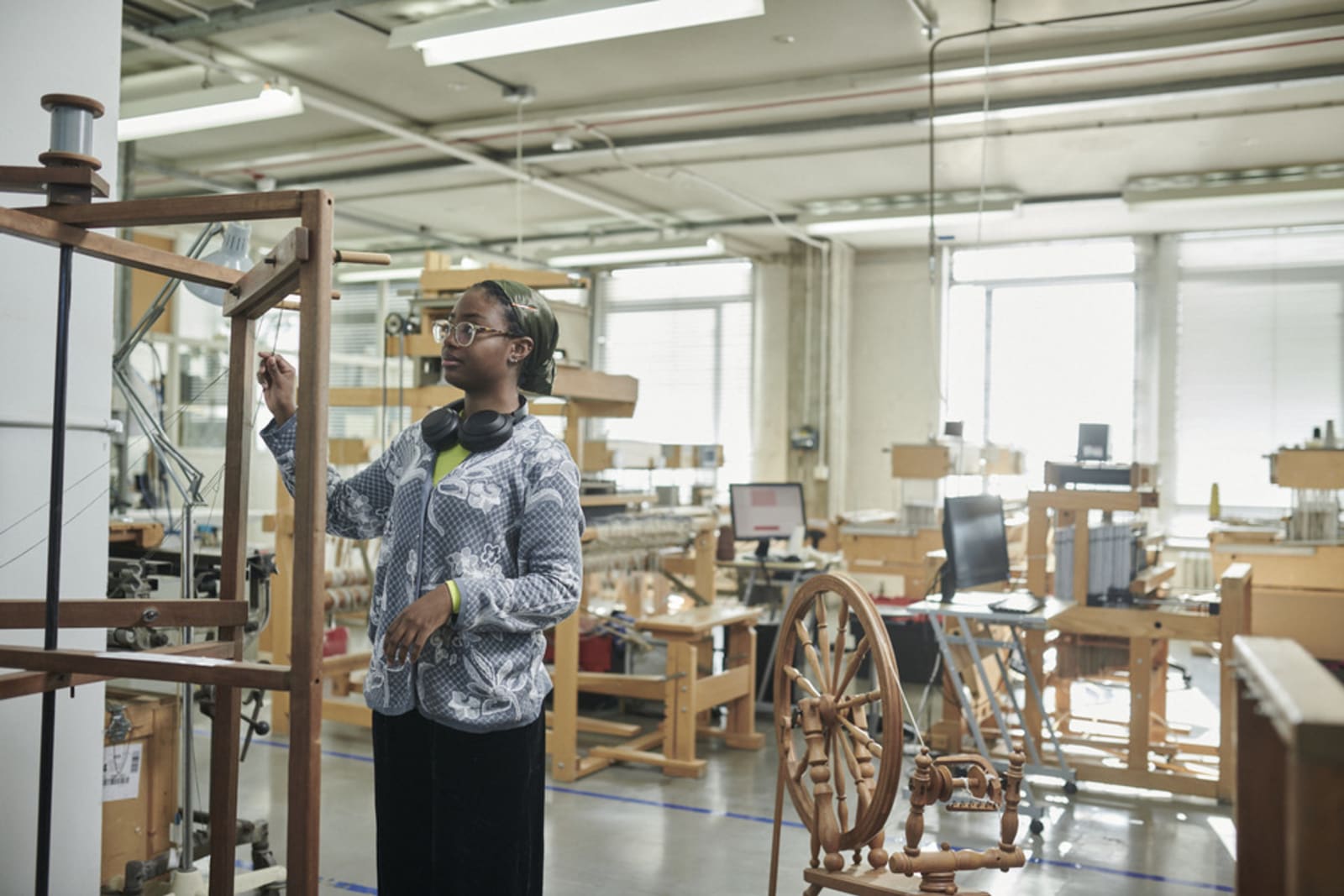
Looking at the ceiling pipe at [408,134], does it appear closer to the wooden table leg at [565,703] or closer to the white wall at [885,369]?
the white wall at [885,369]

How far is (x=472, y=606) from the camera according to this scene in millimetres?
1718

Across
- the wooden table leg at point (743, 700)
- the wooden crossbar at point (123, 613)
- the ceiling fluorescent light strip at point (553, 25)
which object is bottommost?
the wooden table leg at point (743, 700)

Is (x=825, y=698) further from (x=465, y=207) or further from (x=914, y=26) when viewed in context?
(x=465, y=207)

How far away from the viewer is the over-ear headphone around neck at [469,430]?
1874mm

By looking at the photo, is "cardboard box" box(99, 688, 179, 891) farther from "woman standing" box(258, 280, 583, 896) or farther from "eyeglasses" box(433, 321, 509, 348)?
"eyeglasses" box(433, 321, 509, 348)

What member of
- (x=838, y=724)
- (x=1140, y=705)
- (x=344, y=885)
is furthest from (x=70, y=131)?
(x=1140, y=705)

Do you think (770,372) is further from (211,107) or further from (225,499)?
(225,499)

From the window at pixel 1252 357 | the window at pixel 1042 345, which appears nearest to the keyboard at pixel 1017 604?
the window at pixel 1042 345

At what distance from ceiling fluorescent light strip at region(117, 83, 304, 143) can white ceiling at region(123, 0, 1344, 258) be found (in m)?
0.27

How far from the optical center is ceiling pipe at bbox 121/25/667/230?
558 cm

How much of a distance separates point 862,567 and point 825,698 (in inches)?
196

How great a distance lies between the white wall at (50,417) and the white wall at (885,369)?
8578 mm

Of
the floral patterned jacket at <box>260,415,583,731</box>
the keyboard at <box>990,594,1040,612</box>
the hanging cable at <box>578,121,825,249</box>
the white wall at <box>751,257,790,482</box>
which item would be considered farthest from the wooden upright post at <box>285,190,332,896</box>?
the white wall at <box>751,257,790,482</box>

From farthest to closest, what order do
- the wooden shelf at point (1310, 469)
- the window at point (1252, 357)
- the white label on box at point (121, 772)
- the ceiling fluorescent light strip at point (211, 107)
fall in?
the window at point (1252, 357) → the wooden shelf at point (1310, 469) → the ceiling fluorescent light strip at point (211, 107) → the white label on box at point (121, 772)
